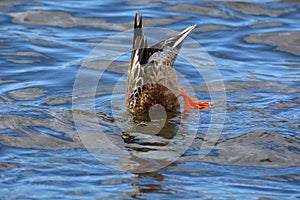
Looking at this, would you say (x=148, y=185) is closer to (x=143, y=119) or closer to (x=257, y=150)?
(x=257, y=150)

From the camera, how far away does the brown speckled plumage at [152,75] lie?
8000mm

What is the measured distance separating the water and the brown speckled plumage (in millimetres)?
240

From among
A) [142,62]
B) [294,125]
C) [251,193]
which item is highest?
[142,62]

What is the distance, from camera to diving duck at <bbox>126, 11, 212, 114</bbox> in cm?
799

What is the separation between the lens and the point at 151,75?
26.3 feet

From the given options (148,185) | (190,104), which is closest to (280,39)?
(190,104)

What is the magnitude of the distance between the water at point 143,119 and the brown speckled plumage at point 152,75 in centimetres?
24

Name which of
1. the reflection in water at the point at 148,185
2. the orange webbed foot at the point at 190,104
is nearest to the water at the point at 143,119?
the reflection in water at the point at 148,185

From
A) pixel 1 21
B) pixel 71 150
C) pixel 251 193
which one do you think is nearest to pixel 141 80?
pixel 71 150

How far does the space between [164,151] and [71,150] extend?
93 centimetres

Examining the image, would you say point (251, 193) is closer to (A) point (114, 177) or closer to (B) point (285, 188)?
(B) point (285, 188)

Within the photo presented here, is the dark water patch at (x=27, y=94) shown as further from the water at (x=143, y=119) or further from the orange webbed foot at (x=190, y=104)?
the orange webbed foot at (x=190, y=104)

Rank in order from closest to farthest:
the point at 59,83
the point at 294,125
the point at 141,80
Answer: the point at 294,125
the point at 141,80
the point at 59,83

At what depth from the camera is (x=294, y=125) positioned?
7.52 m
